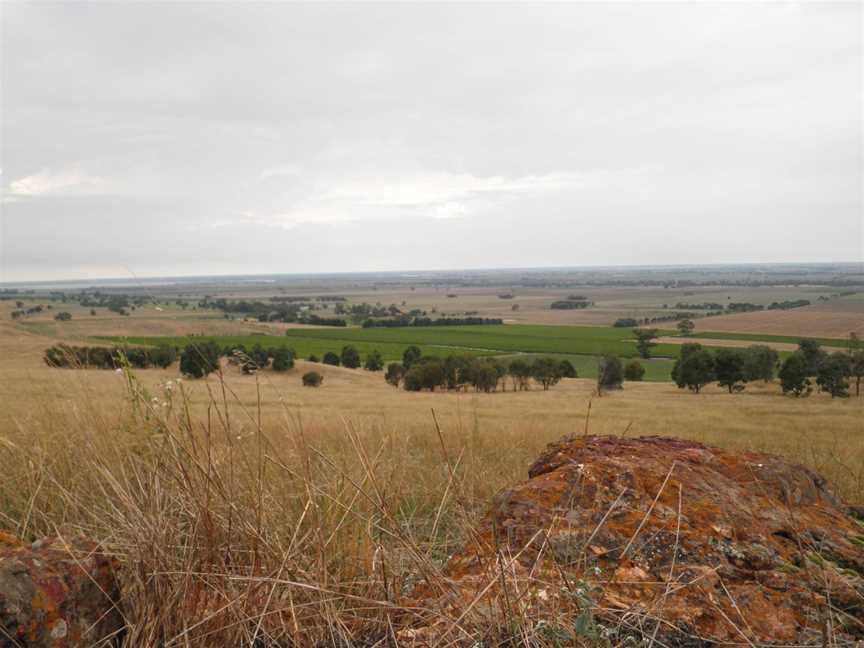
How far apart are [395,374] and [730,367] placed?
26770 mm

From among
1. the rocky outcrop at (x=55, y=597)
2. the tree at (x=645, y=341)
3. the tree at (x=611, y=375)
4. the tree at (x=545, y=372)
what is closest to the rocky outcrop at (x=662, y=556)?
the rocky outcrop at (x=55, y=597)

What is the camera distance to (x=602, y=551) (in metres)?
2.39

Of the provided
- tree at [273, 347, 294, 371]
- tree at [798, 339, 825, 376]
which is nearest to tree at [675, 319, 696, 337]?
tree at [798, 339, 825, 376]

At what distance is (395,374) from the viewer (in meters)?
48.2

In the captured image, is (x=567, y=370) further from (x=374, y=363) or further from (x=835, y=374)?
(x=835, y=374)

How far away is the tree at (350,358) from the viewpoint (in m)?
57.8

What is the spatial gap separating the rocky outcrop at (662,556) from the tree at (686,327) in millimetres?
55927

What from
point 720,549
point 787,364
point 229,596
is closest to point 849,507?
point 720,549

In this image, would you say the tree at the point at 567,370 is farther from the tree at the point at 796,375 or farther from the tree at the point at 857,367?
the tree at the point at 857,367

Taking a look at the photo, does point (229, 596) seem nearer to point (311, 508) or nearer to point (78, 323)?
point (311, 508)

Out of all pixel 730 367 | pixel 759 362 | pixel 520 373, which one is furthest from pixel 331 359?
pixel 759 362

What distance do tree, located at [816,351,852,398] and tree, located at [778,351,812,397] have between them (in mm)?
965

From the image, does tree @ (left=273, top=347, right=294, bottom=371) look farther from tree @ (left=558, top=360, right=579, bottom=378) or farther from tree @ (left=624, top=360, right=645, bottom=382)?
tree @ (left=624, top=360, right=645, bottom=382)

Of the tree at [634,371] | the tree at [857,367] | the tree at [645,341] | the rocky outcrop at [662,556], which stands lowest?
the tree at [634,371]
